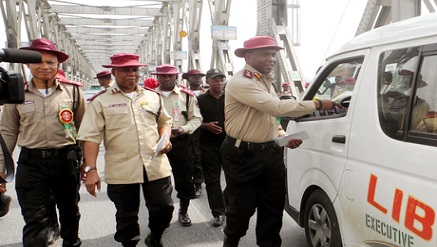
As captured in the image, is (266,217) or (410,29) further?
(266,217)

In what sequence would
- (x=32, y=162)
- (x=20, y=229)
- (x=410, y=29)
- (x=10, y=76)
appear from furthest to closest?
(x=20, y=229) → (x=32, y=162) → (x=410, y=29) → (x=10, y=76)

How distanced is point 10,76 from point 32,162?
1579mm

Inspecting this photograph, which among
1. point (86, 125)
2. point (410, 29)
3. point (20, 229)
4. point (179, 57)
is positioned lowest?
point (20, 229)

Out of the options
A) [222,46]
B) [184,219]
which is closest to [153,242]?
[184,219]

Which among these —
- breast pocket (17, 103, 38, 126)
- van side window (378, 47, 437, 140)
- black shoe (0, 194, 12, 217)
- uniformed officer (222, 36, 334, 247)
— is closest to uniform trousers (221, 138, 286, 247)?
uniformed officer (222, 36, 334, 247)

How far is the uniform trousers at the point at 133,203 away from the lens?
9.18 feet

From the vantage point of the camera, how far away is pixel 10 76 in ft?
4.50

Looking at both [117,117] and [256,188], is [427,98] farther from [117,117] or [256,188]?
[117,117]

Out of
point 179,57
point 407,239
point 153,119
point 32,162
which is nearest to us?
point 407,239

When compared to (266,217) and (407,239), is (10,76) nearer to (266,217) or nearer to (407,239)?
(407,239)

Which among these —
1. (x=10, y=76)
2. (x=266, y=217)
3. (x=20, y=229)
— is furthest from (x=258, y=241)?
(x=20, y=229)

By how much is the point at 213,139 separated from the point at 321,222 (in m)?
1.75

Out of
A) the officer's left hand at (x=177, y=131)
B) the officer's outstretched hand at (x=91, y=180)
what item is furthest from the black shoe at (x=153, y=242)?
the officer's left hand at (x=177, y=131)

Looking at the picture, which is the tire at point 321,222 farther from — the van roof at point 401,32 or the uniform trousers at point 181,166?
the uniform trousers at point 181,166
